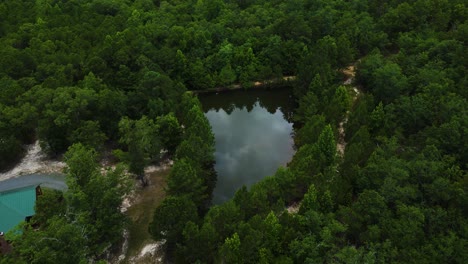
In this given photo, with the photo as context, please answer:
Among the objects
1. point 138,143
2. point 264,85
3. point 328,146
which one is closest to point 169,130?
point 138,143

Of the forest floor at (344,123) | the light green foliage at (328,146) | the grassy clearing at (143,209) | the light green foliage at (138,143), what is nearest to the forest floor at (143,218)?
the grassy clearing at (143,209)

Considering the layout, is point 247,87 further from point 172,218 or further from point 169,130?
point 172,218

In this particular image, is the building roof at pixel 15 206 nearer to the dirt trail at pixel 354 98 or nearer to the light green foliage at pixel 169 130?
the light green foliage at pixel 169 130

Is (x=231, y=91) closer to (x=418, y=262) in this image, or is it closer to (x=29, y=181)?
(x=29, y=181)

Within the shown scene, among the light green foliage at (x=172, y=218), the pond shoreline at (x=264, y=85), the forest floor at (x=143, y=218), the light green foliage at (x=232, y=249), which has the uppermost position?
the pond shoreline at (x=264, y=85)

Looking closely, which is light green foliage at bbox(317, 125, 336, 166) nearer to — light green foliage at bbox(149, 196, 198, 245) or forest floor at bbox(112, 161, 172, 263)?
light green foliage at bbox(149, 196, 198, 245)

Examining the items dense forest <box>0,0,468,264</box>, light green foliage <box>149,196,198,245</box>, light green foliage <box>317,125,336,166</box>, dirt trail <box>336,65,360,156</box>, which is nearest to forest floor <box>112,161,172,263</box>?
dense forest <box>0,0,468,264</box>
